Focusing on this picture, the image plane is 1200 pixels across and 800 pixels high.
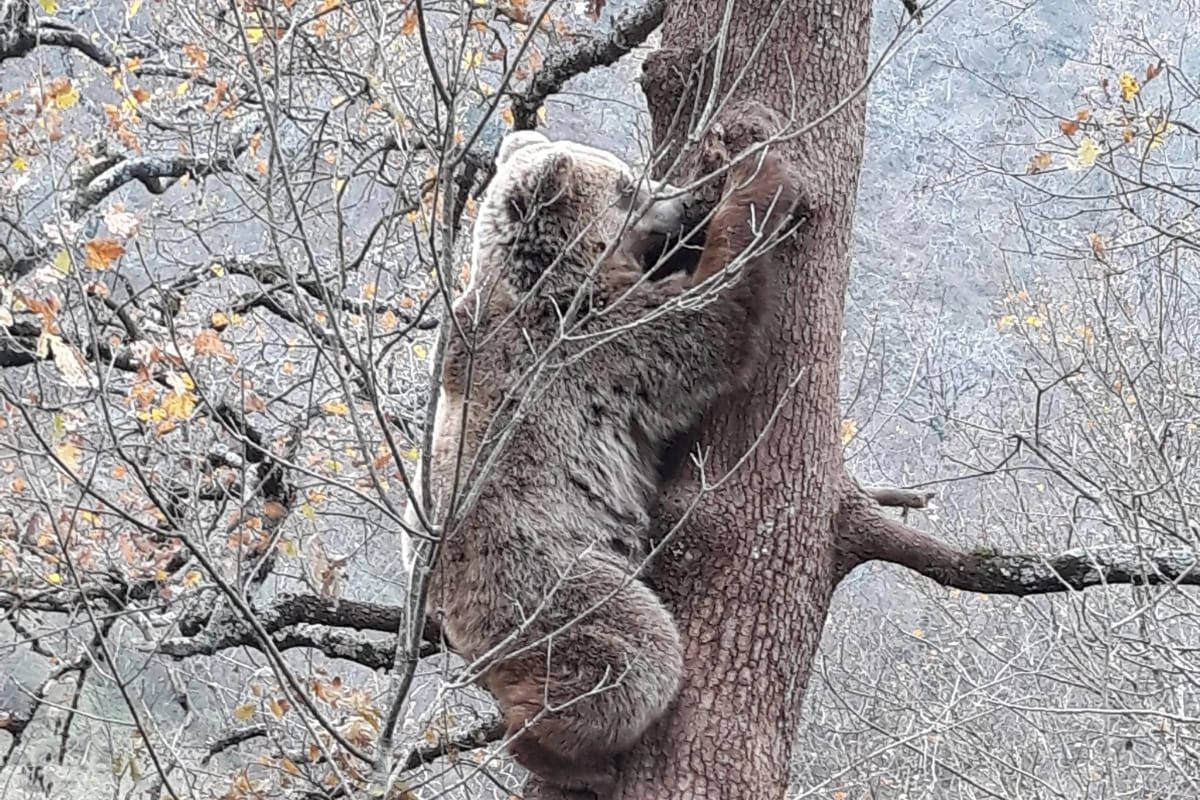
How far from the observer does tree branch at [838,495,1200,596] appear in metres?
3.42

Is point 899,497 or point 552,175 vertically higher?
point 552,175

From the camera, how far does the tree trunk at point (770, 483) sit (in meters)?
3.14

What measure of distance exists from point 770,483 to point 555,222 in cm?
144

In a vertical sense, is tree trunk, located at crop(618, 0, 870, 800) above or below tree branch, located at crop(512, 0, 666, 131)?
below

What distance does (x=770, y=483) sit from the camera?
3297mm

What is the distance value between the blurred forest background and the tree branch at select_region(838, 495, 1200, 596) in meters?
0.51

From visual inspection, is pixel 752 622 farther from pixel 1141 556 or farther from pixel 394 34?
pixel 394 34

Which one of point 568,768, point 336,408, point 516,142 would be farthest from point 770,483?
point 336,408

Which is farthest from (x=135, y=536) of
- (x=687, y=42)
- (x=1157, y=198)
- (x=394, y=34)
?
(x=1157, y=198)

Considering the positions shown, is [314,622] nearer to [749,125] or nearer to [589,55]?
[749,125]

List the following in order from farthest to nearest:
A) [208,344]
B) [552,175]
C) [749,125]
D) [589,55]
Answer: [589,55]
[208,344]
[552,175]
[749,125]

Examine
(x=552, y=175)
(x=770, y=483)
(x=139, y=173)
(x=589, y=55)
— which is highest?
(x=139, y=173)

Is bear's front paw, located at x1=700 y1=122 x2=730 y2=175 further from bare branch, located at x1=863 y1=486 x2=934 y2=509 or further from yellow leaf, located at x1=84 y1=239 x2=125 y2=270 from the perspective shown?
yellow leaf, located at x1=84 y1=239 x2=125 y2=270

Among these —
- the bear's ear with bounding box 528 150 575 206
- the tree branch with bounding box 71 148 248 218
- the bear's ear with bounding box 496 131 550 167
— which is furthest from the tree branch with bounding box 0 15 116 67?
the bear's ear with bounding box 528 150 575 206
